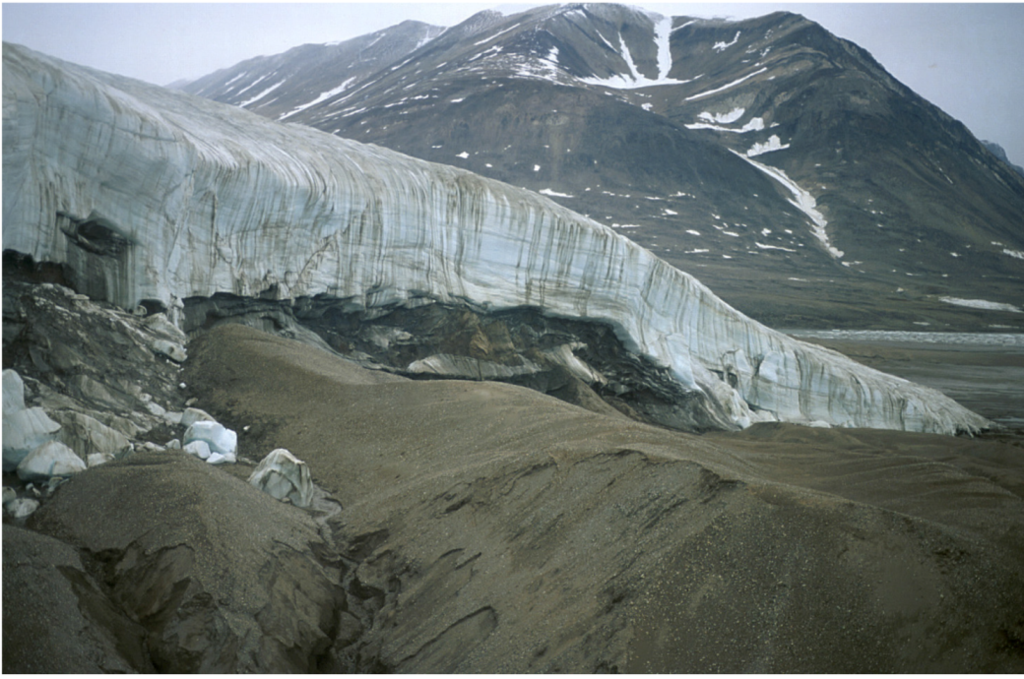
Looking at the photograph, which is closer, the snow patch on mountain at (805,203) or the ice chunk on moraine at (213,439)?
the ice chunk on moraine at (213,439)

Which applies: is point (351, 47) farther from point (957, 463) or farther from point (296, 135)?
point (957, 463)

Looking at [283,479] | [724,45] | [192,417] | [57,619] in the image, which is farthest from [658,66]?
[57,619]

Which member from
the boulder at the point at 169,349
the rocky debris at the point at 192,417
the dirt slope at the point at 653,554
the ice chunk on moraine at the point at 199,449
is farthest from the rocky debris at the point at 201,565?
the boulder at the point at 169,349

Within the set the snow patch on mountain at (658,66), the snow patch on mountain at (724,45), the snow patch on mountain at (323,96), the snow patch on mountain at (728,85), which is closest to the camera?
the snow patch on mountain at (323,96)

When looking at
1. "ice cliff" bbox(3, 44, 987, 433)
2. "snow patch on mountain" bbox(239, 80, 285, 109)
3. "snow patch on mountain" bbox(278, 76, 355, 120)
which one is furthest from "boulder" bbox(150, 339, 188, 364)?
"snow patch on mountain" bbox(239, 80, 285, 109)

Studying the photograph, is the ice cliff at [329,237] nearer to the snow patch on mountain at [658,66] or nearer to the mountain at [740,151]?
the mountain at [740,151]

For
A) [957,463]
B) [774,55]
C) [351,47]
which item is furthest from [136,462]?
[351,47]
